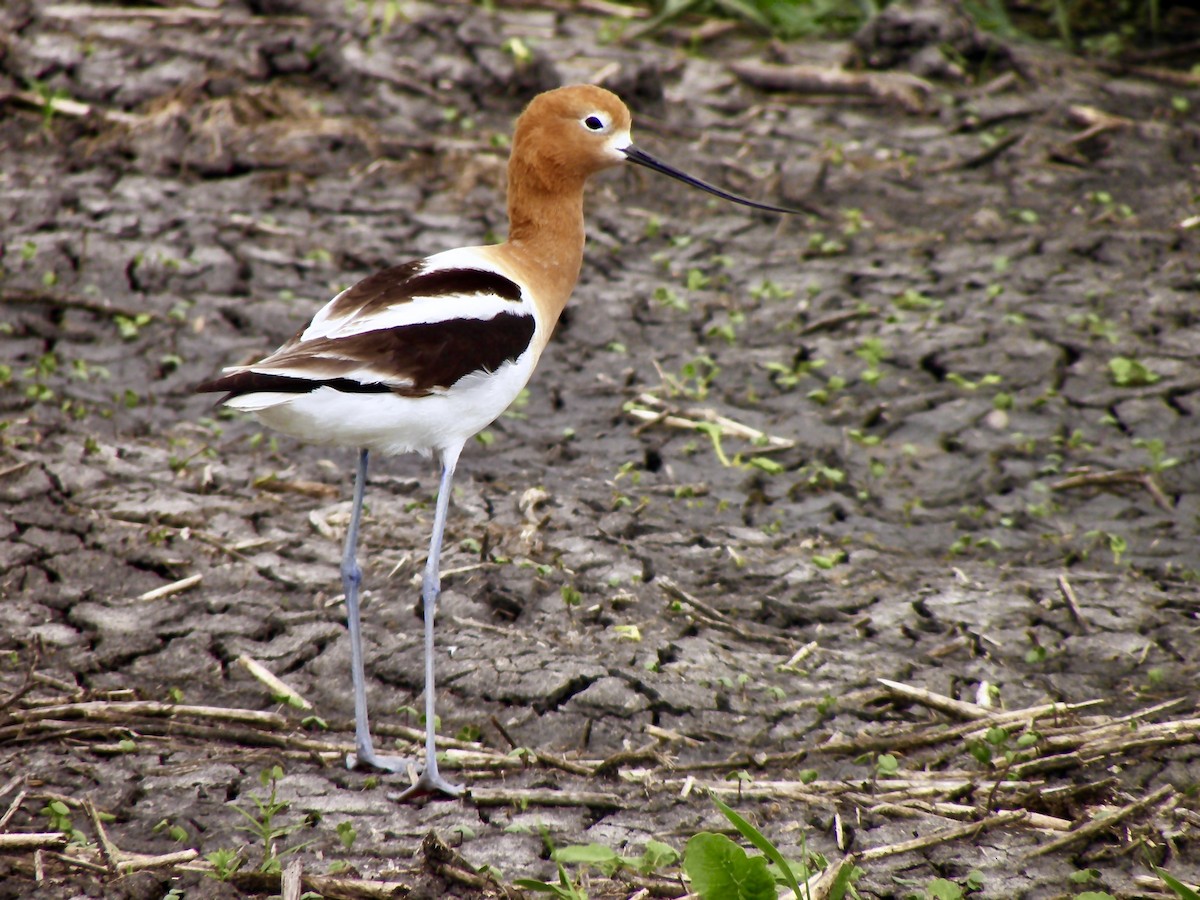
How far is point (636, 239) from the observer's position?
6.61 meters

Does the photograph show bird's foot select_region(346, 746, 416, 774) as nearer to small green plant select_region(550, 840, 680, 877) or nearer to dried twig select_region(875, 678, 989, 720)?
small green plant select_region(550, 840, 680, 877)

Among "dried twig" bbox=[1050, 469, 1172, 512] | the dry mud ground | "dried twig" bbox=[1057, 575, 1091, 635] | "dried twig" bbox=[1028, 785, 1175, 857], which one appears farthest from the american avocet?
"dried twig" bbox=[1050, 469, 1172, 512]

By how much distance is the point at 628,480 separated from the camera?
16.1ft

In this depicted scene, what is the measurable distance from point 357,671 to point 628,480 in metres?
1.67

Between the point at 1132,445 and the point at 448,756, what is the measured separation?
3.05 m

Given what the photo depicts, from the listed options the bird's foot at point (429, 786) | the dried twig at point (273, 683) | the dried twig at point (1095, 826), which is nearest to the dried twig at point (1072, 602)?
the dried twig at point (1095, 826)

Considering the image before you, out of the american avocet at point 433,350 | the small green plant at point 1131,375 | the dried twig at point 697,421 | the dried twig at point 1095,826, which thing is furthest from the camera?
the small green plant at point 1131,375

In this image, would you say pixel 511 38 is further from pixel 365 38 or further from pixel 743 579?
pixel 743 579

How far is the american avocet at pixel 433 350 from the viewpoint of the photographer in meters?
3.31

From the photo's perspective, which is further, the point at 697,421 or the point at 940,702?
the point at 697,421

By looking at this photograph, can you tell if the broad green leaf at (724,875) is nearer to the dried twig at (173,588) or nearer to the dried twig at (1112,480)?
the dried twig at (173,588)

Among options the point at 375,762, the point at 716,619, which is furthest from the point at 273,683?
the point at 716,619

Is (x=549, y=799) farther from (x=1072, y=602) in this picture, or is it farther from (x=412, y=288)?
(x=1072, y=602)

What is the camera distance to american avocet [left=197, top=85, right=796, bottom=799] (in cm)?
331
